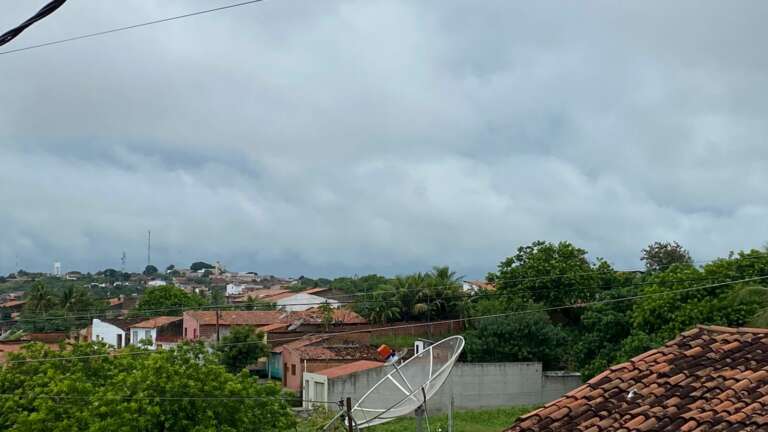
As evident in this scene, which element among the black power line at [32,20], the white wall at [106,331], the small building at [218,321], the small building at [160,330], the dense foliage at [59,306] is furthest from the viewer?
the dense foliage at [59,306]

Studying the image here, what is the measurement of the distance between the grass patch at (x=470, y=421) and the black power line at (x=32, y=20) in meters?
28.3

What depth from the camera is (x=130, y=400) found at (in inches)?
926

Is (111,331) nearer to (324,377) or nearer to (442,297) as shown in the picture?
(442,297)

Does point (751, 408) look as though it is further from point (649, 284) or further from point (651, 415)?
point (649, 284)

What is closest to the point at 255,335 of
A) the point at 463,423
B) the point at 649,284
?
the point at 463,423

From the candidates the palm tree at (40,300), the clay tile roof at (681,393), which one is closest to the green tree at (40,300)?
the palm tree at (40,300)

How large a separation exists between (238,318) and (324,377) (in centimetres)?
2642

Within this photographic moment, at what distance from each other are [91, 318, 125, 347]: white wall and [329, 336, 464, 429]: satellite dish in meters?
58.4

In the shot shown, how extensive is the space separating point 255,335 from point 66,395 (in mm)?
30032

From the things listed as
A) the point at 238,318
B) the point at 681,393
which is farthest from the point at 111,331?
the point at 681,393

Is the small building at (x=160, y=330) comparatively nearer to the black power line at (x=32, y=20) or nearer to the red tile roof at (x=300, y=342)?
the red tile roof at (x=300, y=342)

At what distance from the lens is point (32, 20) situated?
8109mm

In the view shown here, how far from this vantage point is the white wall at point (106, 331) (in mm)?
75688

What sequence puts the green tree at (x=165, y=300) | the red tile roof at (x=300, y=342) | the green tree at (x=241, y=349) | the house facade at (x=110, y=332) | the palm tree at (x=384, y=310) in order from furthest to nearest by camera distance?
the green tree at (x=165, y=300), the house facade at (x=110, y=332), the palm tree at (x=384, y=310), the green tree at (x=241, y=349), the red tile roof at (x=300, y=342)
